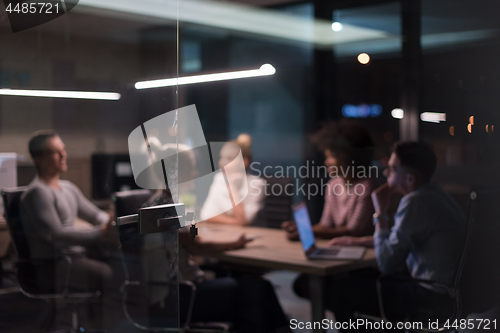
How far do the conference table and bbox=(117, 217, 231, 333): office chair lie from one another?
14.0 inches

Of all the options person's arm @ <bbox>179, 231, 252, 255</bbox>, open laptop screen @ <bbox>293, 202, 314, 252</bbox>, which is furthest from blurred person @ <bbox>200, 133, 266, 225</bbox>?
open laptop screen @ <bbox>293, 202, 314, 252</bbox>

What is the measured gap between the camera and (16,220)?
2.07m

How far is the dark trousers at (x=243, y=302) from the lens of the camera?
110 inches

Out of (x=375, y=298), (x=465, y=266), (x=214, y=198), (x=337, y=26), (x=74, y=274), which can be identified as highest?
(x=337, y=26)

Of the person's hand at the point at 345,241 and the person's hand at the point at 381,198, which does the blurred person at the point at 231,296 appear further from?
the person's hand at the point at 381,198

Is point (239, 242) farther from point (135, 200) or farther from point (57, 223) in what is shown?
point (135, 200)

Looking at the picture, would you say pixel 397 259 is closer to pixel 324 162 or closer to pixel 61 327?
pixel 324 162

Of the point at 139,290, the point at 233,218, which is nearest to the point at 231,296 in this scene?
the point at 233,218

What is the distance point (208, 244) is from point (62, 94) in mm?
1273

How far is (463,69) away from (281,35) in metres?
1.20

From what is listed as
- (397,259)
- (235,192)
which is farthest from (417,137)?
(235,192)

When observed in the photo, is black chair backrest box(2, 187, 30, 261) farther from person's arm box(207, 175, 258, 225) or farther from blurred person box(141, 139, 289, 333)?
person's arm box(207, 175, 258, 225)

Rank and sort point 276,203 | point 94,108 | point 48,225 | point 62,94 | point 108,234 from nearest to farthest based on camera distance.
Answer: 1. point 62,94
2. point 94,108
3. point 48,225
4. point 276,203
5. point 108,234

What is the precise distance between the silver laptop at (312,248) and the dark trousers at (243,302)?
1.53 ft
